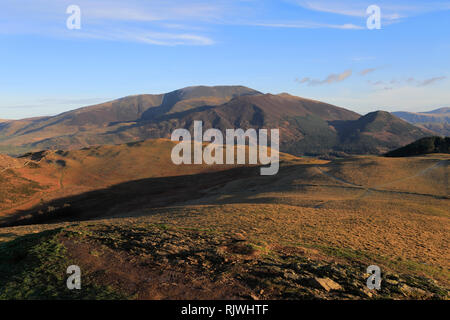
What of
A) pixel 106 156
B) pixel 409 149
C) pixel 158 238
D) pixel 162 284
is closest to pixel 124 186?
pixel 106 156

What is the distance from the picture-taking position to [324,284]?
33.8 feet

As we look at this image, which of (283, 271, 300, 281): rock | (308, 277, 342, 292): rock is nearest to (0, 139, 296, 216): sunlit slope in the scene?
(283, 271, 300, 281): rock

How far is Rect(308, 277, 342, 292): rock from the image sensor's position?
403 inches

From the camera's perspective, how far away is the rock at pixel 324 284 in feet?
33.6

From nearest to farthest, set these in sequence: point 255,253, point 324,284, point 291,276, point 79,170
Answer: point 324,284 → point 291,276 → point 255,253 → point 79,170

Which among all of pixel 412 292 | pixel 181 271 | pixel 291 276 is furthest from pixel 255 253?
pixel 412 292

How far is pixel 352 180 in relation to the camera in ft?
140

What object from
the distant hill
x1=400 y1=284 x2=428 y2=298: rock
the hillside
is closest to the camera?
the hillside

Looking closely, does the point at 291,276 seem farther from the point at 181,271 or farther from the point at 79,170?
the point at 79,170

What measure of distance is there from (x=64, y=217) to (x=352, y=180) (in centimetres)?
4194

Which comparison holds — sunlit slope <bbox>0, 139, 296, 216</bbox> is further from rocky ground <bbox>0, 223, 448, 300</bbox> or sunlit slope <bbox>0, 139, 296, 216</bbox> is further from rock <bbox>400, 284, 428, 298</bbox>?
rock <bbox>400, 284, 428, 298</bbox>
